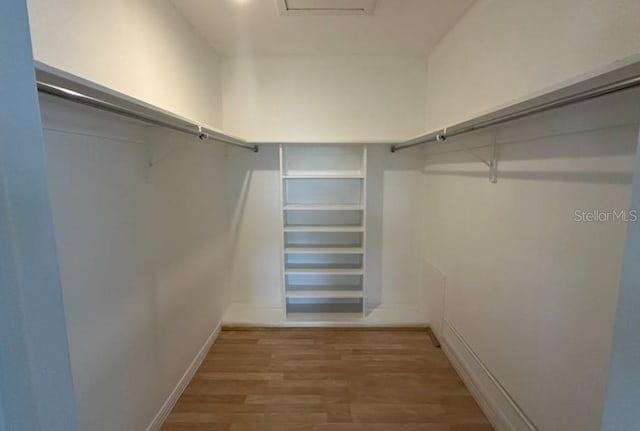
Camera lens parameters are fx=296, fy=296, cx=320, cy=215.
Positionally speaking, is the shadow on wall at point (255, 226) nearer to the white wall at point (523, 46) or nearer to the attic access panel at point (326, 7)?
the attic access panel at point (326, 7)

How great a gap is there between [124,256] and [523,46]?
7.30ft

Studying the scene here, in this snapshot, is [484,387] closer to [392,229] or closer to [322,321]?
[322,321]

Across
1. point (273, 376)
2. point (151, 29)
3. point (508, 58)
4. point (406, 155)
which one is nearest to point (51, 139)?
point (151, 29)

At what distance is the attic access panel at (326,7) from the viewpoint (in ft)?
6.06

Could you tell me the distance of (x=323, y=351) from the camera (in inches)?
96.1

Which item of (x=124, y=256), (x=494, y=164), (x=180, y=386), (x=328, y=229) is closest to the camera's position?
(x=124, y=256)

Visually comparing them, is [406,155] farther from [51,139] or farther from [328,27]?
[51,139]

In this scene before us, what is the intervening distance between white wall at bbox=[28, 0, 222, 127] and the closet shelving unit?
976 millimetres

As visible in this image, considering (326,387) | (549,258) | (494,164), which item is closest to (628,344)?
(549,258)

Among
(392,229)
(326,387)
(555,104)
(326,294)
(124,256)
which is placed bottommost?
(326,387)

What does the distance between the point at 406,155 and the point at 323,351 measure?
6.52ft

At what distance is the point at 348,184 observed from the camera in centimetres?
302

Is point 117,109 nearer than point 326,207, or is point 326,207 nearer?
point 117,109

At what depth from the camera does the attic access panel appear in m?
1.85
